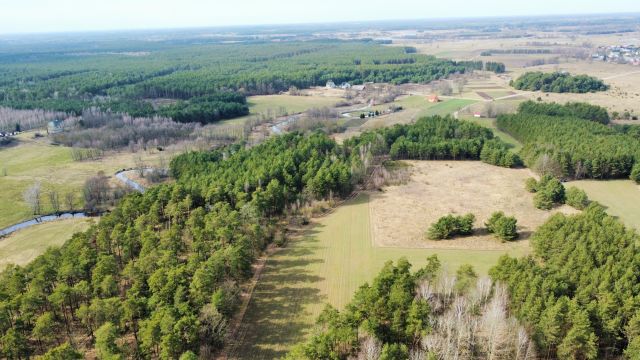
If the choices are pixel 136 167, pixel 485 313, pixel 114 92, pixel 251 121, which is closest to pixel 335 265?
pixel 485 313

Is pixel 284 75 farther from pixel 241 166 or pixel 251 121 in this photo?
pixel 241 166

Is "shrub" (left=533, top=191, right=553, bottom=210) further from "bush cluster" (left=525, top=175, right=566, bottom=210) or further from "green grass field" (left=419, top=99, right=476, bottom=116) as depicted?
"green grass field" (left=419, top=99, right=476, bottom=116)

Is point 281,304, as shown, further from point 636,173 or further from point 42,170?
point 42,170

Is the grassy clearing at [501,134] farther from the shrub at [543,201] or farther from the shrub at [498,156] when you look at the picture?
the shrub at [543,201]

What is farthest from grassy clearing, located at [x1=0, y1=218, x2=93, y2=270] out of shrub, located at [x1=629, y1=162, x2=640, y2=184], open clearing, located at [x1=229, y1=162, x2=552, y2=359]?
shrub, located at [x1=629, y1=162, x2=640, y2=184]

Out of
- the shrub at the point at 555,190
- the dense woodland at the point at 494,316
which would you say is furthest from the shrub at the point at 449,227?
the shrub at the point at 555,190

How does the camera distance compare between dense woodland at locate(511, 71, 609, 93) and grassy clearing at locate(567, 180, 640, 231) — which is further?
dense woodland at locate(511, 71, 609, 93)
